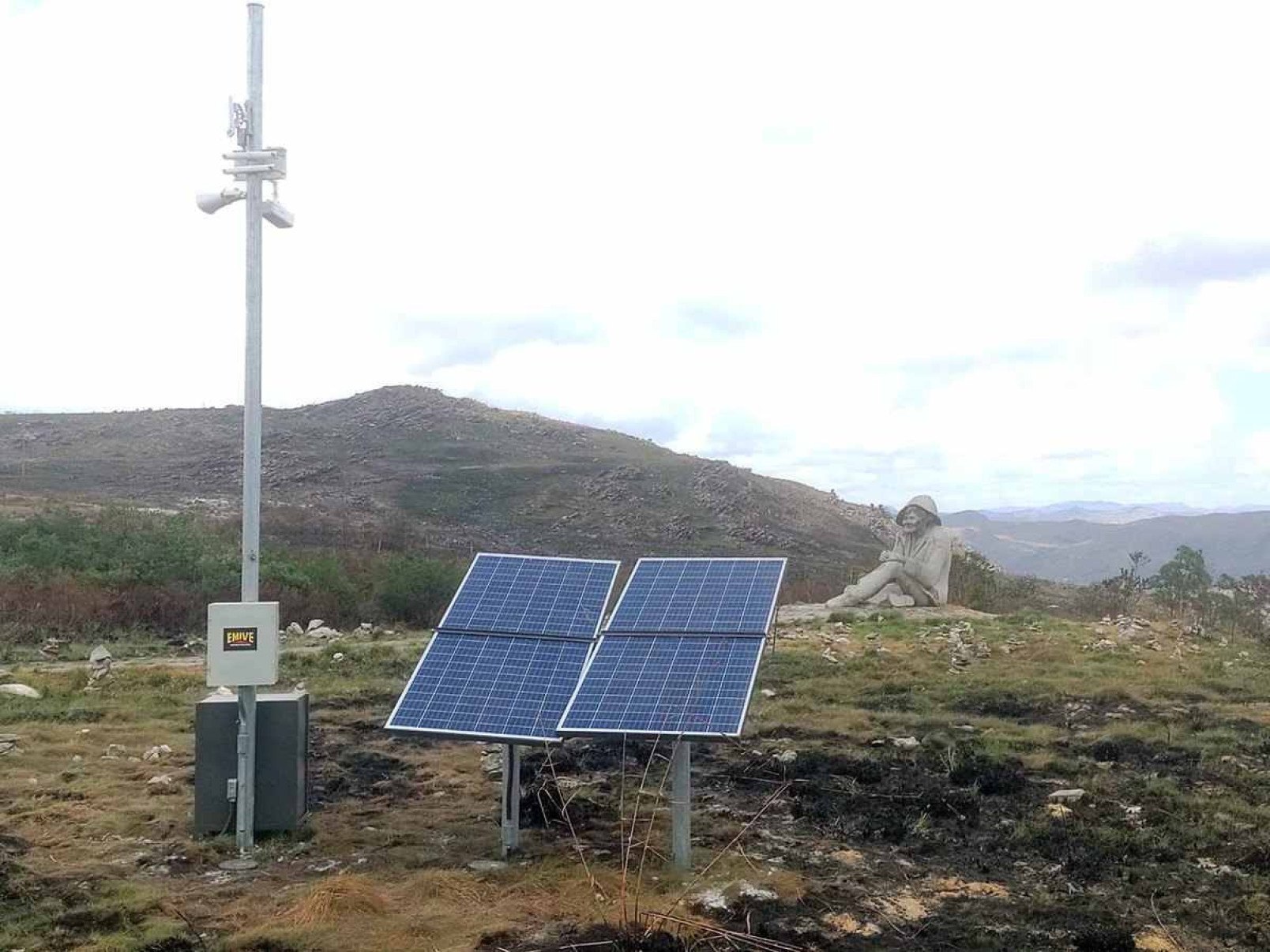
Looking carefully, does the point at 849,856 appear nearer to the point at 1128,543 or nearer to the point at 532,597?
the point at 532,597

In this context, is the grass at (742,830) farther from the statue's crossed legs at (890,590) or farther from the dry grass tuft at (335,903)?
the statue's crossed legs at (890,590)

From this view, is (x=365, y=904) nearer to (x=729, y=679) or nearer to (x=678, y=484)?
(x=729, y=679)

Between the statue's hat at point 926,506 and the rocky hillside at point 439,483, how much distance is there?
36.9 ft

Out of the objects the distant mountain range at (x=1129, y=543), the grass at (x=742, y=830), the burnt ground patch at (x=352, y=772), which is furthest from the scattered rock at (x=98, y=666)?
the distant mountain range at (x=1129, y=543)

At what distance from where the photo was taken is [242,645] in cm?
721

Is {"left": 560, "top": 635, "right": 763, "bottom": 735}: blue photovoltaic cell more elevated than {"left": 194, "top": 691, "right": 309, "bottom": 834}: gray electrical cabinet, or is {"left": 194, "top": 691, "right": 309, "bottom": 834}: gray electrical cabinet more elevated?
{"left": 560, "top": 635, "right": 763, "bottom": 735}: blue photovoltaic cell

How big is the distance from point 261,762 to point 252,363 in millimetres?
2679

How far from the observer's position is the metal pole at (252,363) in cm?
707

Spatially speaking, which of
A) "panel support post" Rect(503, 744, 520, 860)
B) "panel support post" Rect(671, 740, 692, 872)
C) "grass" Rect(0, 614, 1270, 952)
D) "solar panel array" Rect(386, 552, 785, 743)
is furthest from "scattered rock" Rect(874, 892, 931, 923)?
"panel support post" Rect(503, 744, 520, 860)

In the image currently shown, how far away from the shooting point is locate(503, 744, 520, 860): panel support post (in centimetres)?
723

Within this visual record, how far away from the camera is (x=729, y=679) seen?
6922 millimetres

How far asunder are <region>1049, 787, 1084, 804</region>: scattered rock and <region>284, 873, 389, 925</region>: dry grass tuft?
16.5ft

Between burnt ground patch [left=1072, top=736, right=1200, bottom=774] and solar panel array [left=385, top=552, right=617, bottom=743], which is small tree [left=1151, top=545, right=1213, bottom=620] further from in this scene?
solar panel array [left=385, top=552, right=617, bottom=743]

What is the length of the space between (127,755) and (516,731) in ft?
15.7
